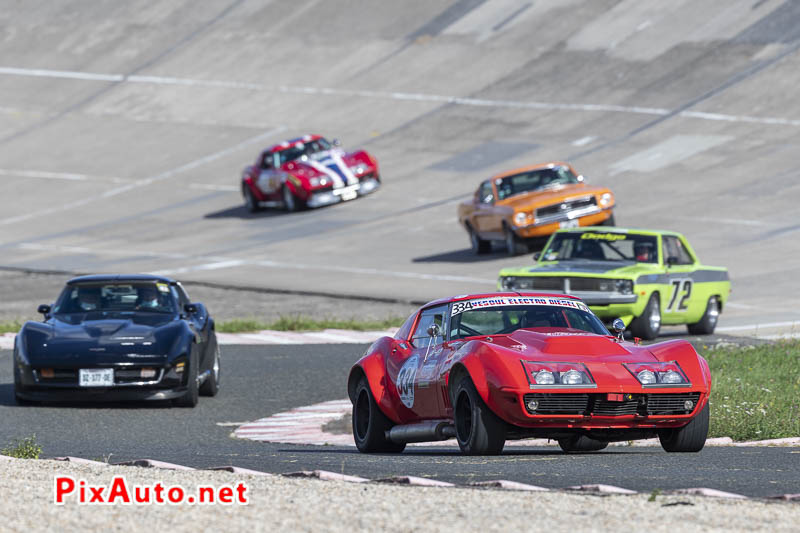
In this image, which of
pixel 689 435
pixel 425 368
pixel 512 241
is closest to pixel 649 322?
pixel 425 368

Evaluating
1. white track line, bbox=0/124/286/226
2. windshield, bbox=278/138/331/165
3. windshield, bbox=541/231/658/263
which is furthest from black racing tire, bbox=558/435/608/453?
white track line, bbox=0/124/286/226

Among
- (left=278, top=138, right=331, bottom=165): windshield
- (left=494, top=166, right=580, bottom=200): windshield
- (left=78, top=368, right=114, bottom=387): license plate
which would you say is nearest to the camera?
Answer: (left=78, top=368, right=114, bottom=387): license plate

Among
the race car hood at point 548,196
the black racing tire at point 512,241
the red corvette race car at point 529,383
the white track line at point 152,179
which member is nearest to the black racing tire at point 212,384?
the red corvette race car at point 529,383

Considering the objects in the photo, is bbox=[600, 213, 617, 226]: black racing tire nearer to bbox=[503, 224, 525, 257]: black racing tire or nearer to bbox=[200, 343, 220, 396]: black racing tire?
bbox=[503, 224, 525, 257]: black racing tire

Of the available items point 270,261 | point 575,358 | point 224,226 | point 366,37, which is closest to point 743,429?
point 575,358

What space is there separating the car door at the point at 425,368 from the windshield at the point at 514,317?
149 mm

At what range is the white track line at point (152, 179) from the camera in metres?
43.2

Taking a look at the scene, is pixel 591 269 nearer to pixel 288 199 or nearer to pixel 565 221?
pixel 565 221

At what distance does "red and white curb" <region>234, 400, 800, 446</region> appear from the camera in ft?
39.8

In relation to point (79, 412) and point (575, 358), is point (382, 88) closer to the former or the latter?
point (79, 412)

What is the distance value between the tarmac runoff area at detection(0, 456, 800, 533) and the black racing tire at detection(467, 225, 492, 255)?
22.7 m

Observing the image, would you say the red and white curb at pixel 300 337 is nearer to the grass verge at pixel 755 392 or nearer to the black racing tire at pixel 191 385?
the grass verge at pixel 755 392

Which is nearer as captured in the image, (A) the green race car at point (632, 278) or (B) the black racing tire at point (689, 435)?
(B) the black racing tire at point (689, 435)

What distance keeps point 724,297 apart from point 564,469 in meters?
12.3
